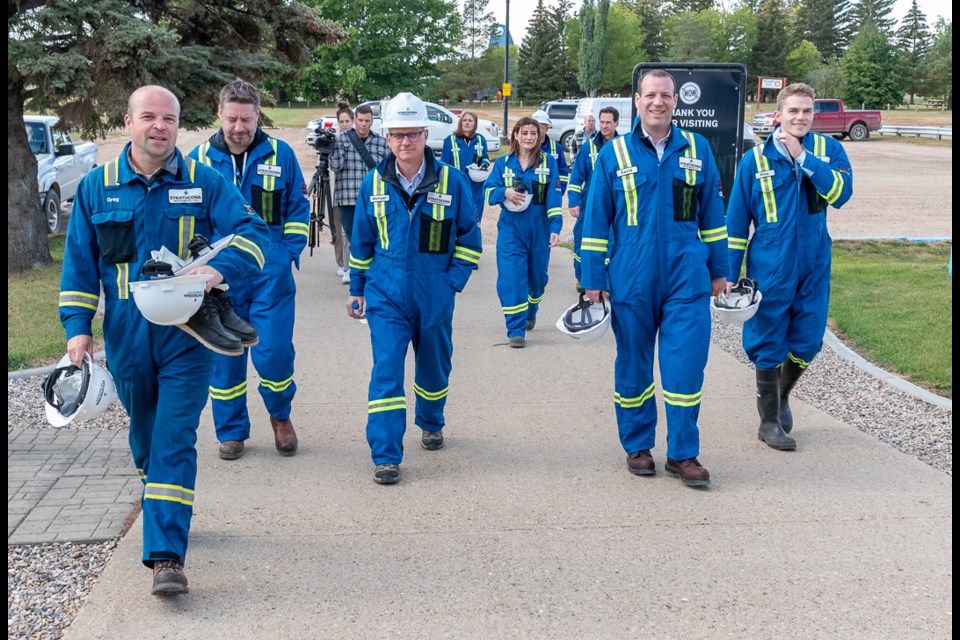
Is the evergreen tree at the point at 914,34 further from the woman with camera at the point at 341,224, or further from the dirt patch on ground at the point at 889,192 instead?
the woman with camera at the point at 341,224

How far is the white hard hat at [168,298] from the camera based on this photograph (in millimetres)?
3988

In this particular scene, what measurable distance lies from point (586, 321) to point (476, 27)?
333 ft

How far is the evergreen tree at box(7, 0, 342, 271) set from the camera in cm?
1101

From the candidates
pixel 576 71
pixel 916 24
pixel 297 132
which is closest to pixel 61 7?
pixel 297 132

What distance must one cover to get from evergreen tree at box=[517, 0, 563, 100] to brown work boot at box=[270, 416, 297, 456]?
269ft

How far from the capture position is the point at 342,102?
1273 centimetres

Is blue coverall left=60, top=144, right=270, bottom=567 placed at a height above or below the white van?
below

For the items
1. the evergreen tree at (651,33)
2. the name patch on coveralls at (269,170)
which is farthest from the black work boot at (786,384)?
the evergreen tree at (651,33)

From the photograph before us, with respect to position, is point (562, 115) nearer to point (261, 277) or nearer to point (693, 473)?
point (261, 277)

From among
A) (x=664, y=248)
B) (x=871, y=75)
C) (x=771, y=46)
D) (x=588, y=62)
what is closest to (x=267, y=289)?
(x=664, y=248)

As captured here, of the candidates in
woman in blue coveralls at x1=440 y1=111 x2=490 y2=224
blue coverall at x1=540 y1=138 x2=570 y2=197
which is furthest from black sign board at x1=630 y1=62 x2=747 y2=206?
blue coverall at x1=540 y1=138 x2=570 y2=197

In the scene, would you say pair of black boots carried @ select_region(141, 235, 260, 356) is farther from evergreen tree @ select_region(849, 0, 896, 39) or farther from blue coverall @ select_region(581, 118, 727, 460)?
evergreen tree @ select_region(849, 0, 896, 39)

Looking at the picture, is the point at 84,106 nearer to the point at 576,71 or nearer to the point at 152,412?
the point at 152,412

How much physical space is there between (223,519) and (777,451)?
3183mm
